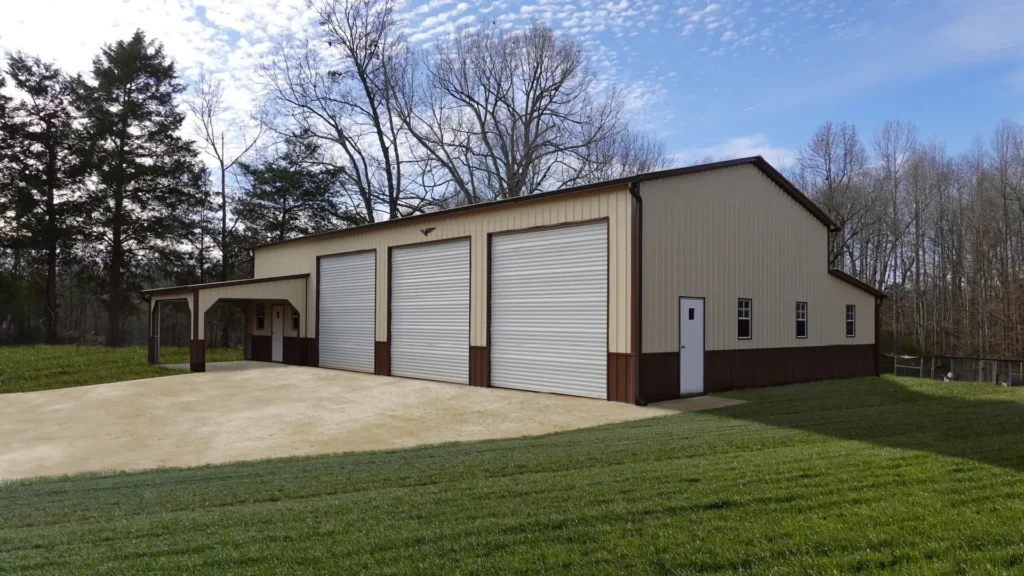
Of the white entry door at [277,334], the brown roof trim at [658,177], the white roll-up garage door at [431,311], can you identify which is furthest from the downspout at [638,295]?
the white entry door at [277,334]

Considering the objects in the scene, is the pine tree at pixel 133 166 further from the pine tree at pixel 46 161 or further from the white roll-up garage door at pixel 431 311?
the white roll-up garage door at pixel 431 311

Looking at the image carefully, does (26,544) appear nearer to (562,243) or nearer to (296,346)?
(562,243)

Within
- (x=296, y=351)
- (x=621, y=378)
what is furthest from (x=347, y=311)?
(x=621, y=378)

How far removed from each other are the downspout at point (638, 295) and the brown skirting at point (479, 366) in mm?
4823

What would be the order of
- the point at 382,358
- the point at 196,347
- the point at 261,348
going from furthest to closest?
the point at 261,348
the point at 196,347
the point at 382,358

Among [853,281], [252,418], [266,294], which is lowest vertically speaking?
[252,418]

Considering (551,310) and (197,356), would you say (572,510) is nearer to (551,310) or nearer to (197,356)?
(551,310)

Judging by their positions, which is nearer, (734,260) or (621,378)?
(621,378)

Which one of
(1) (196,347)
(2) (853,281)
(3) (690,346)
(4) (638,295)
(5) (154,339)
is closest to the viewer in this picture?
(4) (638,295)

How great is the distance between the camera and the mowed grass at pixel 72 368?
19.8 meters

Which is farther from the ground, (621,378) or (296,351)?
(621,378)

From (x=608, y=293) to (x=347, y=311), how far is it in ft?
38.1

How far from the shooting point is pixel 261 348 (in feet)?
91.4

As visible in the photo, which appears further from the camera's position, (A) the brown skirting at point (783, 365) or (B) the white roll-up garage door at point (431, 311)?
(B) the white roll-up garage door at point (431, 311)
